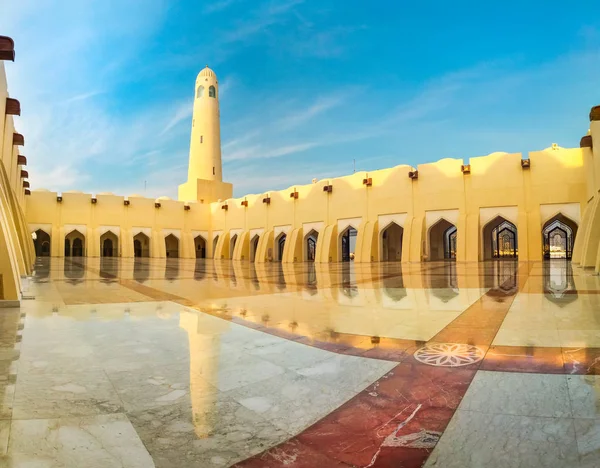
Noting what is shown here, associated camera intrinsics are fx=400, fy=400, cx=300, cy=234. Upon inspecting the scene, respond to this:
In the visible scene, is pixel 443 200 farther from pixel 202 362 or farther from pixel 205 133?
pixel 205 133

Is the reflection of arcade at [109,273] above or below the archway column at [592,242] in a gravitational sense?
below

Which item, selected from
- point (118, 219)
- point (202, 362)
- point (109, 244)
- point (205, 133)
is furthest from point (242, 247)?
point (202, 362)

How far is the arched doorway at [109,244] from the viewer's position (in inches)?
1469

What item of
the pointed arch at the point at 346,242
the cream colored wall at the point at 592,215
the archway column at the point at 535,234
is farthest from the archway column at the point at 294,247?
the cream colored wall at the point at 592,215

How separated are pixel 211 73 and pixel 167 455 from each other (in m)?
46.2

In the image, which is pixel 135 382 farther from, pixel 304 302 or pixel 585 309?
pixel 585 309

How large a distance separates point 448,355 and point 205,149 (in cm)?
4082

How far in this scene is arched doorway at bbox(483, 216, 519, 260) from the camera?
25.0 metres

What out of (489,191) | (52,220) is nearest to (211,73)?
(52,220)

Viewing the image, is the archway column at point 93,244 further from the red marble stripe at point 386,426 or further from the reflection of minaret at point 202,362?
the red marble stripe at point 386,426

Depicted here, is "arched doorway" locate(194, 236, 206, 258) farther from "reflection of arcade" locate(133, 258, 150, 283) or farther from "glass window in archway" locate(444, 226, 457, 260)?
"reflection of arcade" locate(133, 258, 150, 283)

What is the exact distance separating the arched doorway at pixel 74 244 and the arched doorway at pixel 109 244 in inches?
70.7

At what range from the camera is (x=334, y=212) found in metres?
27.8

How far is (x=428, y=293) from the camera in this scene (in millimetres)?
7027
